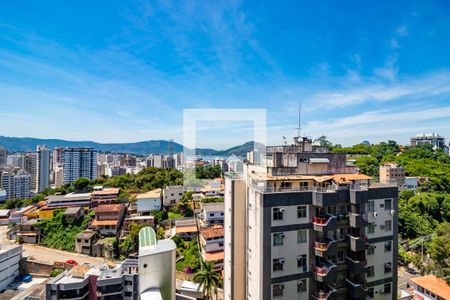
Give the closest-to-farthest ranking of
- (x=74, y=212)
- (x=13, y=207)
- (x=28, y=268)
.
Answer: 1. (x=28, y=268)
2. (x=74, y=212)
3. (x=13, y=207)

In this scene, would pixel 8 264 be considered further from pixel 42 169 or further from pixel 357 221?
pixel 42 169

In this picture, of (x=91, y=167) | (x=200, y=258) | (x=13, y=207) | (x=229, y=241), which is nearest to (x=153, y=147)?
(x=91, y=167)

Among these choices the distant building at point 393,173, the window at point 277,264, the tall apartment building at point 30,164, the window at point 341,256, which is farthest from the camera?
the tall apartment building at point 30,164

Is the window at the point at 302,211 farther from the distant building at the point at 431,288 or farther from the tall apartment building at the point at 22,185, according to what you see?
the tall apartment building at the point at 22,185

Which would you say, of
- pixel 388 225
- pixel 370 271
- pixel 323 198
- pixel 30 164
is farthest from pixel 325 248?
pixel 30 164

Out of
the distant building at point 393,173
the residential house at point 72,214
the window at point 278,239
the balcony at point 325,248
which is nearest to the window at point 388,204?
the balcony at point 325,248

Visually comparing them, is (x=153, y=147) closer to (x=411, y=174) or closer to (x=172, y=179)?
(x=172, y=179)
